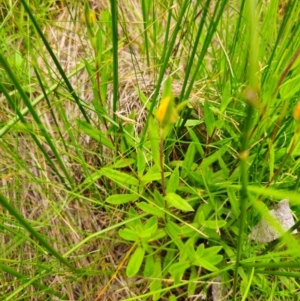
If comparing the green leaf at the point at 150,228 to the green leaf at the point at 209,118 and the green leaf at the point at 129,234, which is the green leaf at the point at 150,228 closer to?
the green leaf at the point at 129,234

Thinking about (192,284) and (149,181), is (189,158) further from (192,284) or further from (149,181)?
(192,284)

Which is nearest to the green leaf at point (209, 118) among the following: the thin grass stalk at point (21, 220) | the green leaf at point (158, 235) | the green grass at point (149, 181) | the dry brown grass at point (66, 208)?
the green grass at point (149, 181)

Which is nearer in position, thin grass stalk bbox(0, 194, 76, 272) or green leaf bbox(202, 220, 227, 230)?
thin grass stalk bbox(0, 194, 76, 272)

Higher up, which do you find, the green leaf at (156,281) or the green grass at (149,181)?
the green grass at (149,181)

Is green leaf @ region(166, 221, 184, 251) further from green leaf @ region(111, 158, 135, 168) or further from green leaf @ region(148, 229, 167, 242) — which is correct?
green leaf @ region(111, 158, 135, 168)

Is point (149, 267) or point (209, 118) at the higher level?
point (209, 118)

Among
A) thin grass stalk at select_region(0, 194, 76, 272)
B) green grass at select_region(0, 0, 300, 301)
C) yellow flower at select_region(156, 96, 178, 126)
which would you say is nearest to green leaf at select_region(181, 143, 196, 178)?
green grass at select_region(0, 0, 300, 301)

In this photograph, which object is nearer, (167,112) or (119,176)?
(167,112)

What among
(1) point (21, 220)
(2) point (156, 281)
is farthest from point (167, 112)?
(2) point (156, 281)

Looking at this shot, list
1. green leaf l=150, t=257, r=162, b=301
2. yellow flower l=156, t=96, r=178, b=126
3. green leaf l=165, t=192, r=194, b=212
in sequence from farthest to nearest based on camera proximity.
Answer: green leaf l=150, t=257, r=162, b=301 → green leaf l=165, t=192, r=194, b=212 → yellow flower l=156, t=96, r=178, b=126

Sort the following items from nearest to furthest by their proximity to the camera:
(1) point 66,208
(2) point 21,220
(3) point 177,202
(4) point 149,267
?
1. (2) point 21,220
2. (3) point 177,202
3. (4) point 149,267
4. (1) point 66,208

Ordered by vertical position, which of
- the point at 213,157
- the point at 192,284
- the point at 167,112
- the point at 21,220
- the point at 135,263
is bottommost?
the point at 192,284
